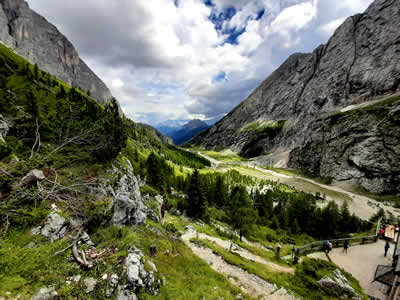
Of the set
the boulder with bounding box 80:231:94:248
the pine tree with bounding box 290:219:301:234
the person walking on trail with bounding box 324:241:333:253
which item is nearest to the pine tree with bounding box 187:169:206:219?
the person walking on trail with bounding box 324:241:333:253

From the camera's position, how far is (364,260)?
16266 mm

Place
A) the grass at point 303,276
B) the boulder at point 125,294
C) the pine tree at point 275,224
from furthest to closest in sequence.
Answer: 1. the pine tree at point 275,224
2. the grass at point 303,276
3. the boulder at point 125,294

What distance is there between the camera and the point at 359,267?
15586 millimetres

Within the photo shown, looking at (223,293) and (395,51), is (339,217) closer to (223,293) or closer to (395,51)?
(223,293)

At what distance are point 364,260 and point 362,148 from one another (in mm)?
92283

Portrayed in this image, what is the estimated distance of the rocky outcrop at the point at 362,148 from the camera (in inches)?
2746

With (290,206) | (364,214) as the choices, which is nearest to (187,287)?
(290,206)

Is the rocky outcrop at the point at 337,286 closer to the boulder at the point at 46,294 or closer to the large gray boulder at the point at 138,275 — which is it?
the large gray boulder at the point at 138,275

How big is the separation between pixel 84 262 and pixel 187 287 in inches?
271

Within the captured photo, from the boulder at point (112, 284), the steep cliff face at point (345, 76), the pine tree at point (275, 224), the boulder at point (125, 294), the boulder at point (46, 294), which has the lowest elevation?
the pine tree at point (275, 224)

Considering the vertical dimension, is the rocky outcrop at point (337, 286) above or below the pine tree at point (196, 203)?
above

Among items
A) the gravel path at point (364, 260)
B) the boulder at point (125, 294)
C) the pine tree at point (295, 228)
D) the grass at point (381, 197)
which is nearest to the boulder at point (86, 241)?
the boulder at point (125, 294)

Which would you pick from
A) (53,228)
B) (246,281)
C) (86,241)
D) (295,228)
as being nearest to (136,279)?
(86,241)

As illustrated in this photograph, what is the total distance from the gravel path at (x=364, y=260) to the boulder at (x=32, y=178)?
22863 millimetres
